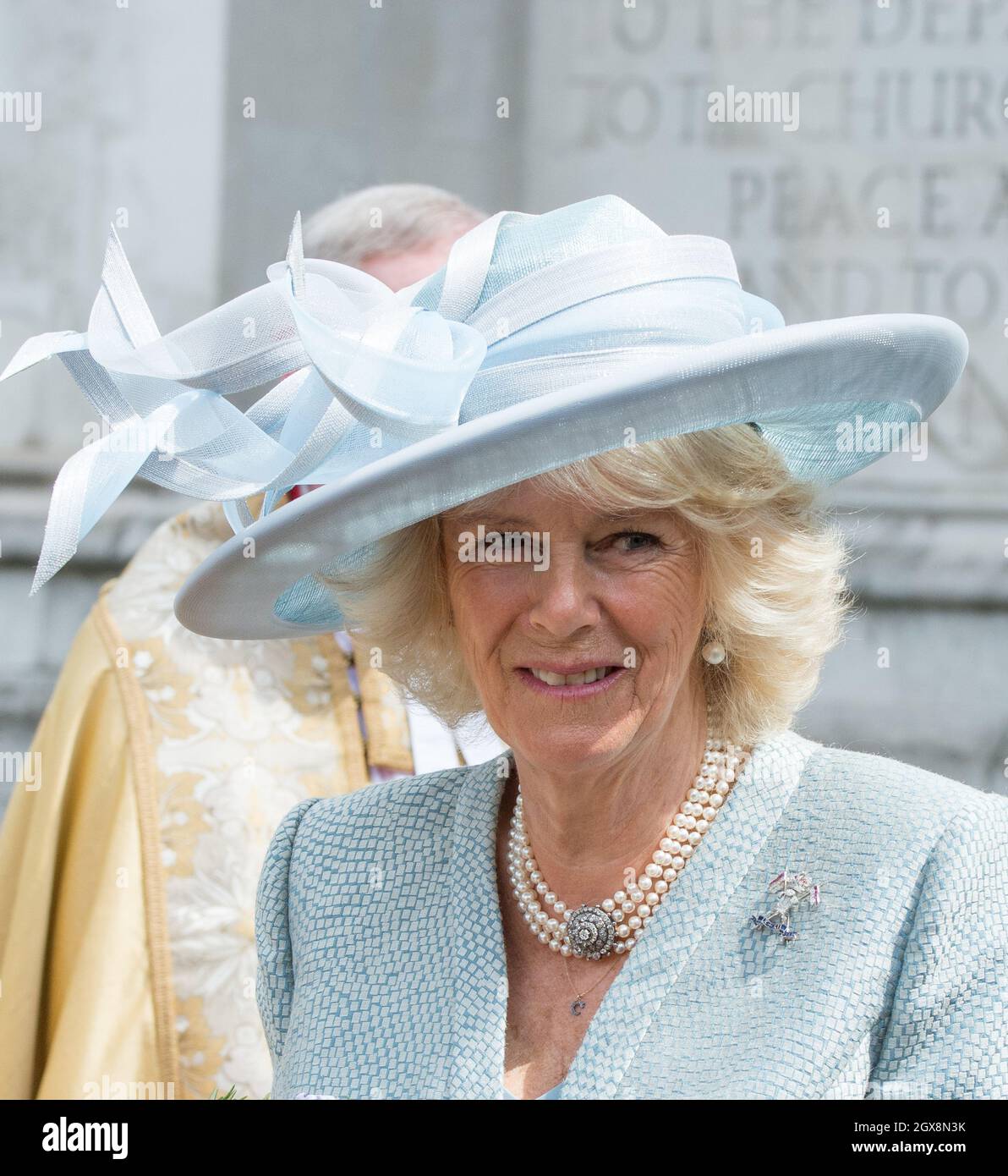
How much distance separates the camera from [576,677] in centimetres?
171

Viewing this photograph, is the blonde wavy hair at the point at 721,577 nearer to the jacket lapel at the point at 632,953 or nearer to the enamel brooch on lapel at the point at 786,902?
the jacket lapel at the point at 632,953

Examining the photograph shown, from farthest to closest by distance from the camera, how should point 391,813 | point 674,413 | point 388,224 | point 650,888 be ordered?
1. point 388,224
2. point 391,813
3. point 650,888
4. point 674,413

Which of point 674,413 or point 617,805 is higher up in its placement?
point 674,413

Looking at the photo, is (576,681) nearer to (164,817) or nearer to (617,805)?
(617,805)

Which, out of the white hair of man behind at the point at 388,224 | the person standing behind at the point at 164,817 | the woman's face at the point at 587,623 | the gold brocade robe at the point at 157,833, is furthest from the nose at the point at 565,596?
the white hair of man behind at the point at 388,224

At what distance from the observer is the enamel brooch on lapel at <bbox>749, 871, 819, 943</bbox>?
64.3 inches

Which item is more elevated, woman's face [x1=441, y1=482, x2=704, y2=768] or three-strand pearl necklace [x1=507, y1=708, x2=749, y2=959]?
woman's face [x1=441, y1=482, x2=704, y2=768]

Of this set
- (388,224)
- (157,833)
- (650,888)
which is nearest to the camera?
(650,888)

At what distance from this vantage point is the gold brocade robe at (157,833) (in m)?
2.79

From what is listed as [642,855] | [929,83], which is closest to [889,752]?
[929,83]

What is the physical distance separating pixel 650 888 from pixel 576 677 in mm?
257
